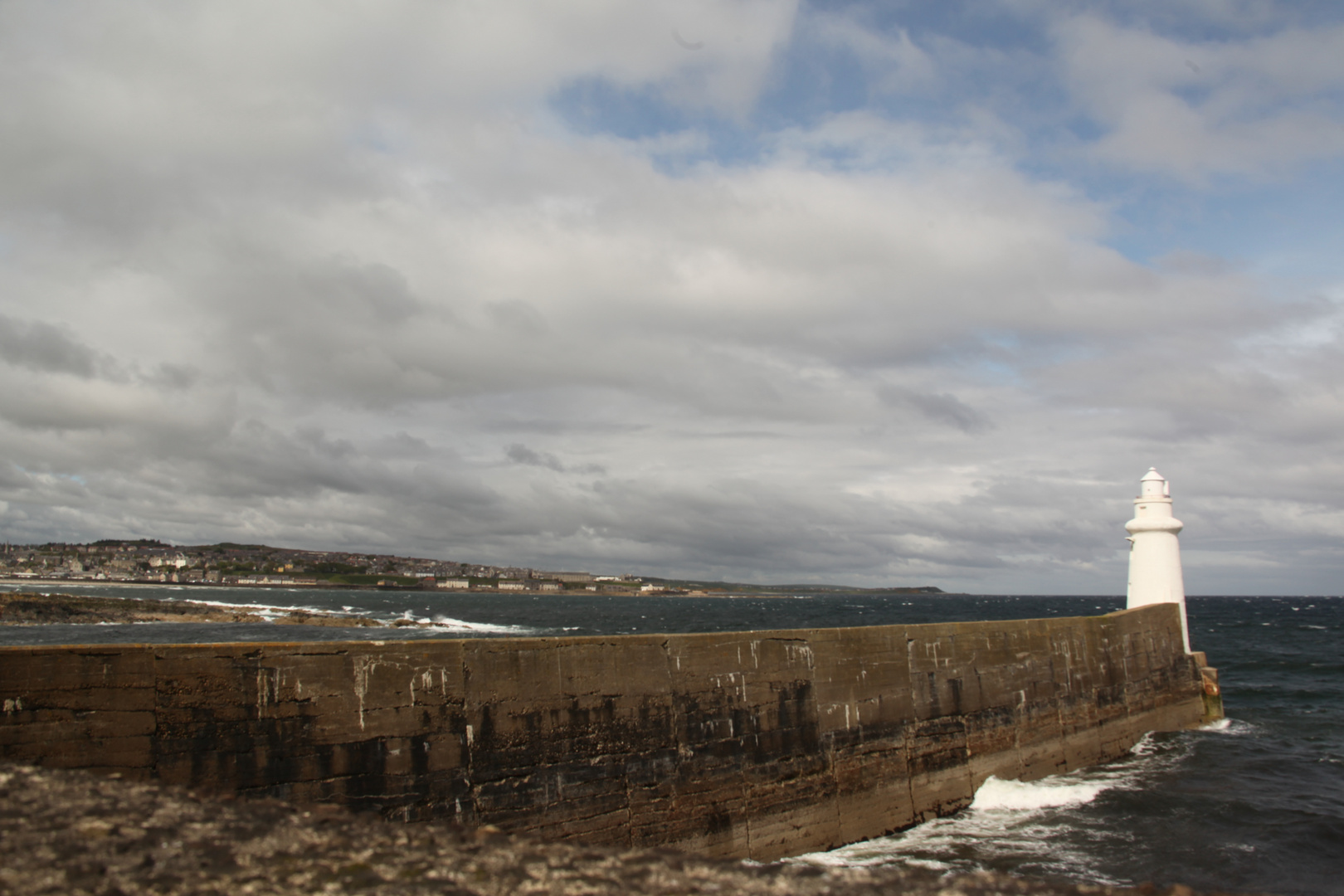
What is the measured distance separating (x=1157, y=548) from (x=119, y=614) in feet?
200

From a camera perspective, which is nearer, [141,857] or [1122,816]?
[141,857]

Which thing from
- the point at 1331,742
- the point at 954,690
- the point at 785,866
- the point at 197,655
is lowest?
the point at 1331,742

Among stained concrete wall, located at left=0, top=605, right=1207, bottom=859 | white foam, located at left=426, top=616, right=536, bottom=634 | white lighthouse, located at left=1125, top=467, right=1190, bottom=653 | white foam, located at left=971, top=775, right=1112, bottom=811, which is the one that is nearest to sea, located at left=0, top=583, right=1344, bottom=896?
white foam, located at left=971, top=775, right=1112, bottom=811

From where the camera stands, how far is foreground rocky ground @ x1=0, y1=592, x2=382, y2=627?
51.5m

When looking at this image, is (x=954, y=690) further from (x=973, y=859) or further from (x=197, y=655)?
(x=197, y=655)

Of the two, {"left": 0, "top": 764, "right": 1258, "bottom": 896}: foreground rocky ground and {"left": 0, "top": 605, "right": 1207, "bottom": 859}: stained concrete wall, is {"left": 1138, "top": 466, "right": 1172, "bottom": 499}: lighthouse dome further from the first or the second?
{"left": 0, "top": 764, "right": 1258, "bottom": 896}: foreground rocky ground

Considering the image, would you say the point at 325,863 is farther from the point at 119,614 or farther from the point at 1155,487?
the point at 119,614

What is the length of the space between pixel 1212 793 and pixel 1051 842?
4549 mm

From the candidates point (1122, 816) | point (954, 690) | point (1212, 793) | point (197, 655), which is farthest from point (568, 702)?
point (1212, 793)

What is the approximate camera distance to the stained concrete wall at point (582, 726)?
21.4 feet

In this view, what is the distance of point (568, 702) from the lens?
8422 millimetres

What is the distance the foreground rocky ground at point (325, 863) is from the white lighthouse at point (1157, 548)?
19.5 metres

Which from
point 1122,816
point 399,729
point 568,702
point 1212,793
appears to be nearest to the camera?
point 399,729

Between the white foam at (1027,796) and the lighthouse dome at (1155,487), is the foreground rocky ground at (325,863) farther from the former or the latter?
the lighthouse dome at (1155,487)
